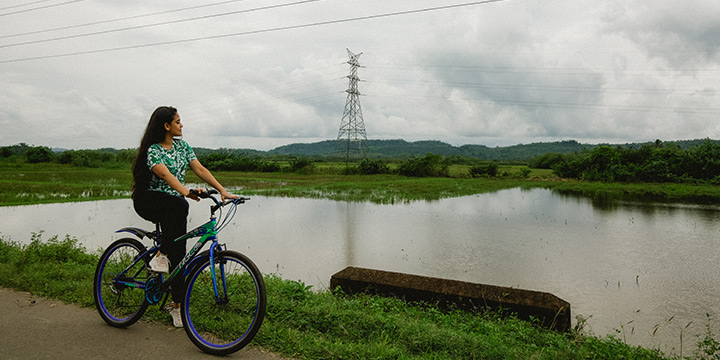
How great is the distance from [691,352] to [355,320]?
11.8 ft

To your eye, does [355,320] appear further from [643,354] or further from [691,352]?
[691,352]

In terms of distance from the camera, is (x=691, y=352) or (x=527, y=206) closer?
(x=691, y=352)

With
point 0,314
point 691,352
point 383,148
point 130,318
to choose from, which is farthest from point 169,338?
point 383,148

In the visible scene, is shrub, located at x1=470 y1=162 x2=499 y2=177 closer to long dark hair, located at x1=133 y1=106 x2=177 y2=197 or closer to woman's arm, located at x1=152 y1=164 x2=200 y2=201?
long dark hair, located at x1=133 y1=106 x2=177 y2=197

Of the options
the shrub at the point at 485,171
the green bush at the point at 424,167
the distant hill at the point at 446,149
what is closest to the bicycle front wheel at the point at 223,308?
the green bush at the point at 424,167

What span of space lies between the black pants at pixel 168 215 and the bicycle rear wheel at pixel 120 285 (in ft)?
0.94

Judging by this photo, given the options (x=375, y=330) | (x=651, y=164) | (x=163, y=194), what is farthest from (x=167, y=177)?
(x=651, y=164)

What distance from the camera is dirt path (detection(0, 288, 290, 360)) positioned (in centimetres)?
296

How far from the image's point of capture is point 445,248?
9.20 metres

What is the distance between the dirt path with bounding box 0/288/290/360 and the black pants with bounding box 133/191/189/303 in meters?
0.39

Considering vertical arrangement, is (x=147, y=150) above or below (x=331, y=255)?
above

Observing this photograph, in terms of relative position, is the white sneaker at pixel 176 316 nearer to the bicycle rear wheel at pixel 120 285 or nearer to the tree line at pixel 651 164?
the bicycle rear wheel at pixel 120 285

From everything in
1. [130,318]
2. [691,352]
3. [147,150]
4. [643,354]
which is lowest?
[691,352]

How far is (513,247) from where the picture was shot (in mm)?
9469
